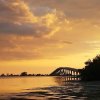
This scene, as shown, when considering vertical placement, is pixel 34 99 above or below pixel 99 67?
below

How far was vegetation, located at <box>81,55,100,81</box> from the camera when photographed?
122 m

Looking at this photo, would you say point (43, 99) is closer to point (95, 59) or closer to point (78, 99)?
point (78, 99)

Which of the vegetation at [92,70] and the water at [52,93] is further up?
the vegetation at [92,70]

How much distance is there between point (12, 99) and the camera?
45438 millimetres

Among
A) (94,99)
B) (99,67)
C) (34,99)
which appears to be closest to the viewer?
(94,99)

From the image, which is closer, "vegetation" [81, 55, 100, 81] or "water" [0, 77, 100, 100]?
"water" [0, 77, 100, 100]

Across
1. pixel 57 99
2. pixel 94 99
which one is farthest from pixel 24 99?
pixel 94 99

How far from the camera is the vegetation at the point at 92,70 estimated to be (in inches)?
4798

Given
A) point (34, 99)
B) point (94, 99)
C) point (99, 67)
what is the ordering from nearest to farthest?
point (94, 99)
point (34, 99)
point (99, 67)

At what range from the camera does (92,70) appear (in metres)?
122

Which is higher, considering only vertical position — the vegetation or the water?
the vegetation

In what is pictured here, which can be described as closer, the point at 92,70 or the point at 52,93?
the point at 52,93

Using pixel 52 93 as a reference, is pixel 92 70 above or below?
above

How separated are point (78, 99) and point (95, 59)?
270ft
